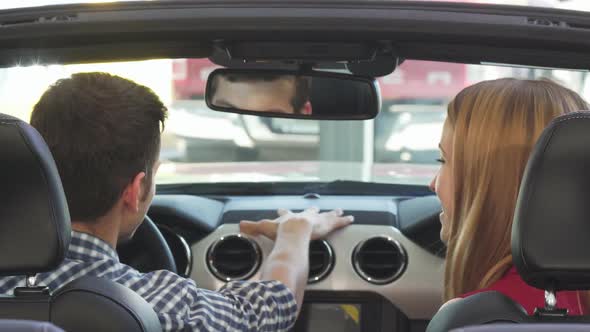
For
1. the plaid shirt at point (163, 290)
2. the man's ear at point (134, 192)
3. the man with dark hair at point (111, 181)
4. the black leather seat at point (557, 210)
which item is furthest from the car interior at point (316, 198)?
the man's ear at point (134, 192)

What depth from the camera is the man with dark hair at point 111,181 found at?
2586 millimetres

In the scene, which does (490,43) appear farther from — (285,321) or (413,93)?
(413,93)

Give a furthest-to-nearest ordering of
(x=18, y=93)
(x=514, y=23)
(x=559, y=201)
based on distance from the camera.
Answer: (x=18, y=93) → (x=514, y=23) → (x=559, y=201)

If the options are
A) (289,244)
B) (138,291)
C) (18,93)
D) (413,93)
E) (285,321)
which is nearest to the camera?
(138,291)

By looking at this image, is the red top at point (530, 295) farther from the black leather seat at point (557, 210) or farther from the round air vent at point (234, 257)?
the round air vent at point (234, 257)

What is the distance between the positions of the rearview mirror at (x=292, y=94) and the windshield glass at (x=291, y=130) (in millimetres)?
177

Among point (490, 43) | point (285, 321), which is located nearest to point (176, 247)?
point (285, 321)

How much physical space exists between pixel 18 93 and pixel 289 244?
4121mm

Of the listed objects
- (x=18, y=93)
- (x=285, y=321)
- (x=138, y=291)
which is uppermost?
(x=138, y=291)

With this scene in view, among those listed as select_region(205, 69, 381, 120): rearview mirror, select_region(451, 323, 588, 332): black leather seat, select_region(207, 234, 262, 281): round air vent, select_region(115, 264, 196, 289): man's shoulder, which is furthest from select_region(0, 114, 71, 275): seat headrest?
select_region(207, 234, 262, 281): round air vent

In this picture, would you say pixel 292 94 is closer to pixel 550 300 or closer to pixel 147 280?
pixel 147 280

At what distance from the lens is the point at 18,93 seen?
24.2 feet

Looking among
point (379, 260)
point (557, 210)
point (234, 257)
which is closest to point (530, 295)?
point (557, 210)

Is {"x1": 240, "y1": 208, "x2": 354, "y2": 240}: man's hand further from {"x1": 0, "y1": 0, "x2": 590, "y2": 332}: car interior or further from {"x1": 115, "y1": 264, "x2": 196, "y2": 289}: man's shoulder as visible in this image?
{"x1": 115, "y1": 264, "x2": 196, "y2": 289}: man's shoulder
